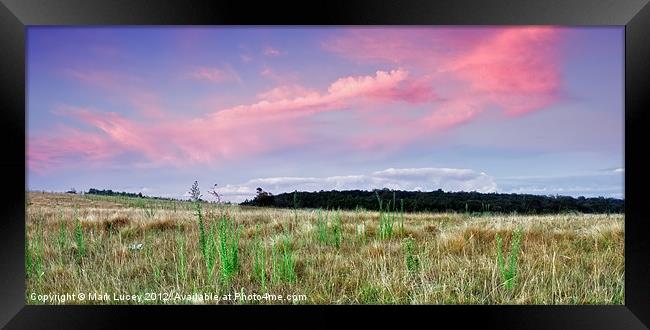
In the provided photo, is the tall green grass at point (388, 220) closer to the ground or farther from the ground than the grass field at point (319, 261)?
farther from the ground

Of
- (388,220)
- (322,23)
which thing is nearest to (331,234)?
(388,220)

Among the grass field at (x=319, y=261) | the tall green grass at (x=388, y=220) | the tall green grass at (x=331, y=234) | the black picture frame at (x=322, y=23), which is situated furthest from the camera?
the tall green grass at (x=388, y=220)

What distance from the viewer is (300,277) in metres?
2.95

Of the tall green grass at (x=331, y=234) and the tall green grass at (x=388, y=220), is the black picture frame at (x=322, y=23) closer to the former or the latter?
the tall green grass at (x=331, y=234)

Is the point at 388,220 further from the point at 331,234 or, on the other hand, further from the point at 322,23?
the point at 322,23

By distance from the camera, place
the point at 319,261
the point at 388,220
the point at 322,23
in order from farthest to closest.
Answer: the point at 388,220 → the point at 319,261 → the point at 322,23

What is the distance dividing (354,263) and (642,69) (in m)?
2.11

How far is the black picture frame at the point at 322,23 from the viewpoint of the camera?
Answer: 2.15 metres

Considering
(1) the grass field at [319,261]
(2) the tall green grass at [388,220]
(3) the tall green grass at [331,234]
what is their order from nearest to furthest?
(1) the grass field at [319,261]
(3) the tall green grass at [331,234]
(2) the tall green grass at [388,220]

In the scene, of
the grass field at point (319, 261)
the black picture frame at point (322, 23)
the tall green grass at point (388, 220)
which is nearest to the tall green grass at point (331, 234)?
the grass field at point (319, 261)

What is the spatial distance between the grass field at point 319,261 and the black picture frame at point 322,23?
0.38 ft

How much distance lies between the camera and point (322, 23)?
221 cm

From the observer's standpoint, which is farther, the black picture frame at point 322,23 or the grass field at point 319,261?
the grass field at point 319,261

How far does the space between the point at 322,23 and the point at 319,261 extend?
183cm
